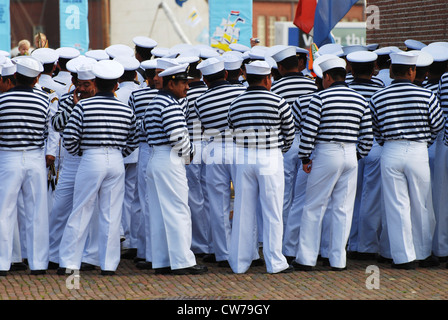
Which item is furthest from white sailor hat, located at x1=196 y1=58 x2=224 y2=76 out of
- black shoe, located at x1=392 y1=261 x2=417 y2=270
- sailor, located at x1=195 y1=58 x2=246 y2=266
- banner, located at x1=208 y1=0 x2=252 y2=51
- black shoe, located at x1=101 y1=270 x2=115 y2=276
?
banner, located at x1=208 y1=0 x2=252 y2=51

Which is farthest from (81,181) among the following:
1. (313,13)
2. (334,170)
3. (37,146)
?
(313,13)

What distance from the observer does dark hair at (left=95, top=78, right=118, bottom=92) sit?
27.8 feet

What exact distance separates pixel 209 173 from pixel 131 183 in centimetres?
137

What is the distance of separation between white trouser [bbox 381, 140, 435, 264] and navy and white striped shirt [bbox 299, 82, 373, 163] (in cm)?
51

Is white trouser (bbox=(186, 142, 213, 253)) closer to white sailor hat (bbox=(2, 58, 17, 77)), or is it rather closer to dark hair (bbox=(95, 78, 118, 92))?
dark hair (bbox=(95, 78, 118, 92))

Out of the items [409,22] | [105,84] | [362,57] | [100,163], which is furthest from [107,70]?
[409,22]

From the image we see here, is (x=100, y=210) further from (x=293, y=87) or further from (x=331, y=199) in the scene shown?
(x=293, y=87)

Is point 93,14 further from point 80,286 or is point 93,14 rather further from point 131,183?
point 80,286

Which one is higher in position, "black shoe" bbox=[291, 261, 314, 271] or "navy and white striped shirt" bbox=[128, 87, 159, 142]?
"navy and white striped shirt" bbox=[128, 87, 159, 142]

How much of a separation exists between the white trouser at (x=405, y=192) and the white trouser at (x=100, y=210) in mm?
2822

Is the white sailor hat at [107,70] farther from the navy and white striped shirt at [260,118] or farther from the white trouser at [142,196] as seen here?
the navy and white striped shirt at [260,118]

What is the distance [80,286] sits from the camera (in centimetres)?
812

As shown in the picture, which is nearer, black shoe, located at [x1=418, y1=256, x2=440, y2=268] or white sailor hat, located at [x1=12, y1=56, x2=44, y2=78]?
white sailor hat, located at [x1=12, y1=56, x2=44, y2=78]

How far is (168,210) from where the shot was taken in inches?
337
